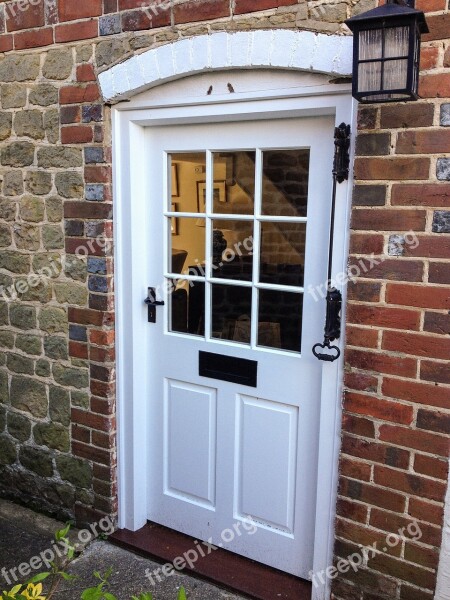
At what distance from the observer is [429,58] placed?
6.31ft

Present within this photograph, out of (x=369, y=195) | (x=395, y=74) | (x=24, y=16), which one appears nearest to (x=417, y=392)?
(x=369, y=195)

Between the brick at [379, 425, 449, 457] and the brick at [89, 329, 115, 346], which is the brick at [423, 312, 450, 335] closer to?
the brick at [379, 425, 449, 457]

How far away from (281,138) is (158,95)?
2.15 feet

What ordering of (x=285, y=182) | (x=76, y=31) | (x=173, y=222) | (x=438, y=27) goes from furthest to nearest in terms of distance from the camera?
(x=173, y=222) → (x=76, y=31) → (x=285, y=182) → (x=438, y=27)

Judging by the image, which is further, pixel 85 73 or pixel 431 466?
pixel 85 73

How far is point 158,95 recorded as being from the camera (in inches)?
102

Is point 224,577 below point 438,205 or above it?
below

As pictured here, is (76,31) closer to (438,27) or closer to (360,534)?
(438,27)

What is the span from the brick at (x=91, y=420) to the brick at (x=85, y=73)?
1797mm

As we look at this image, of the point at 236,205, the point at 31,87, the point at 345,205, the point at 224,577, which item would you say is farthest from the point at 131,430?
the point at 31,87

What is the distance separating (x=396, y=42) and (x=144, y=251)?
5.28 ft

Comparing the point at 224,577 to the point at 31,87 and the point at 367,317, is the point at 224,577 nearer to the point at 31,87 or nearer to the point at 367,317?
the point at 367,317

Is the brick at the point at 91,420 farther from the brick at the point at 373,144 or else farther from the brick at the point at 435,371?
the brick at the point at 373,144

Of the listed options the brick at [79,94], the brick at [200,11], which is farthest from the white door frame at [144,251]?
the brick at [200,11]
